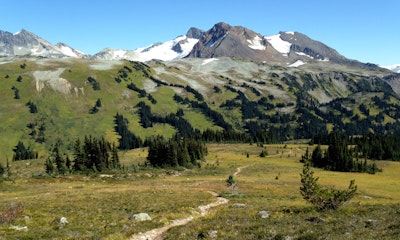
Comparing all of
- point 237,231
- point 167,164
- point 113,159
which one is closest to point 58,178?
point 113,159

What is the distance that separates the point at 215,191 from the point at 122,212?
26680 mm

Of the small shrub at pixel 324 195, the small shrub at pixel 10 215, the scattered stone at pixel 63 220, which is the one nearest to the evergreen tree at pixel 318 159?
the small shrub at pixel 324 195

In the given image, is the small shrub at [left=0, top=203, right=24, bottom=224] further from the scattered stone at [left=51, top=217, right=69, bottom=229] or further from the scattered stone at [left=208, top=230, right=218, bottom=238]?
the scattered stone at [left=208, top=230, right=218, bottom=238]

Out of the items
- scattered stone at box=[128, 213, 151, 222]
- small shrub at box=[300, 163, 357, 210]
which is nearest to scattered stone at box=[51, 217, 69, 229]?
scattered stone at box=[128, 213, 151, 222]

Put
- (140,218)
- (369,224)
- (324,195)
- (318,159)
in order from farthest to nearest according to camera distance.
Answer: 1. (318,159)
2. (324,195)
3. (140,218)
4. (369,224)

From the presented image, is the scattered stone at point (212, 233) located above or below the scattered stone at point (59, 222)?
above

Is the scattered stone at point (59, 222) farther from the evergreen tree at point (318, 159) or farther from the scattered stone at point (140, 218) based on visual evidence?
the evergreen tree at point (318, 159)

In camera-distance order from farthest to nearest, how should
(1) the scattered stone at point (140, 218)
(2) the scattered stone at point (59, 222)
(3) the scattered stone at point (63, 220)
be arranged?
(1) the scattered stone at point (140, 218)
(3) the scattered stone at point (63, 220)
(2) the scattered stone at point (59, 222)

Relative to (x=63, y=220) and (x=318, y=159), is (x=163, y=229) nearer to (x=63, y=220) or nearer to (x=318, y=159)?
(x=63, y=220)

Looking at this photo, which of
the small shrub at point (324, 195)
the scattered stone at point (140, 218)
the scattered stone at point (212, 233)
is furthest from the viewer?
the small shrub at point (324, 195)

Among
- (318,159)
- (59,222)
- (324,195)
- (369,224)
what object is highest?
(324,195)

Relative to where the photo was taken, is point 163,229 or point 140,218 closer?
point 163,229

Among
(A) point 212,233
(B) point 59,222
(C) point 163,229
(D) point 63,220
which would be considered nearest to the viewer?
(A) point 212,233

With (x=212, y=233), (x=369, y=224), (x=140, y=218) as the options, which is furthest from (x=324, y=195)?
(x=140, y=218)
